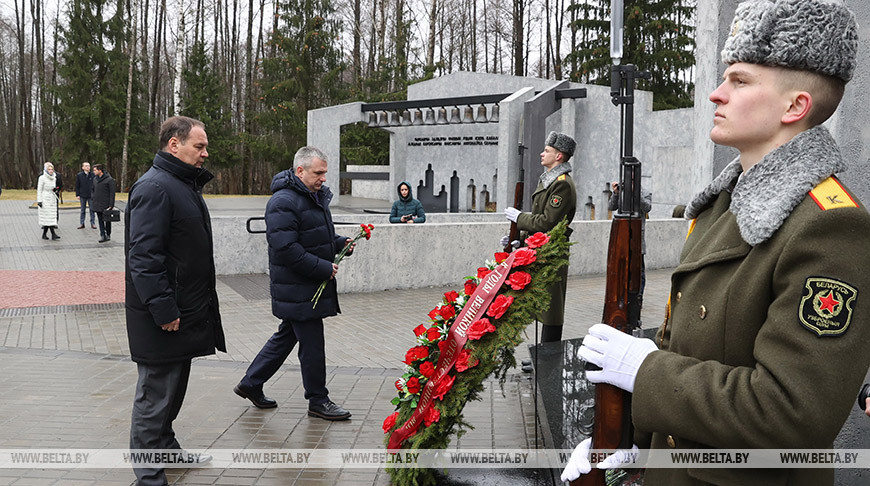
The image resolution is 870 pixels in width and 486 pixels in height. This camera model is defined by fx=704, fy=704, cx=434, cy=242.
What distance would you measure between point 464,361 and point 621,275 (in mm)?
1828

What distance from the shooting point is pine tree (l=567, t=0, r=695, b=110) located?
34594mm

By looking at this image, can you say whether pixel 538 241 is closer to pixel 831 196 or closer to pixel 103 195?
pixel 831 196

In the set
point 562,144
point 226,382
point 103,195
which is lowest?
point 226,382

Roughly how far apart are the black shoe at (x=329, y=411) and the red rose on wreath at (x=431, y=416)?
1.73m

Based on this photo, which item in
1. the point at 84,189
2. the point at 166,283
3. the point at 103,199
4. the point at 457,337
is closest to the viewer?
the point at 457,337

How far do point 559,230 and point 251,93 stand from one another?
49.2m

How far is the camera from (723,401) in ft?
4.99

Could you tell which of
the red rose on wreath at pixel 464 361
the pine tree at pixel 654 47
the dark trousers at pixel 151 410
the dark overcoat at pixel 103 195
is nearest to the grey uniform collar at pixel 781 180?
the red rose on wreath at pixel 464 361

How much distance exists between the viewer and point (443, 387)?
3.84 m

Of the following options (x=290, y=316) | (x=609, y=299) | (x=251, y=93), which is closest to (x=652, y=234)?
(x=290, y=316)

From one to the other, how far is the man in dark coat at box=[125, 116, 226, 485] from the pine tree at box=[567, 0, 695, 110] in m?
32.8

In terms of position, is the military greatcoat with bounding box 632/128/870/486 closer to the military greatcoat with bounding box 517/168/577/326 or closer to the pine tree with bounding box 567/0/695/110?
the military greatcoat with bounding box 517/168/577/326

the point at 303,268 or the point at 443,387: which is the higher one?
the point at 303,268

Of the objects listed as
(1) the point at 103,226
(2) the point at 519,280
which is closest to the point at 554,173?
(2) the point at 519,280
